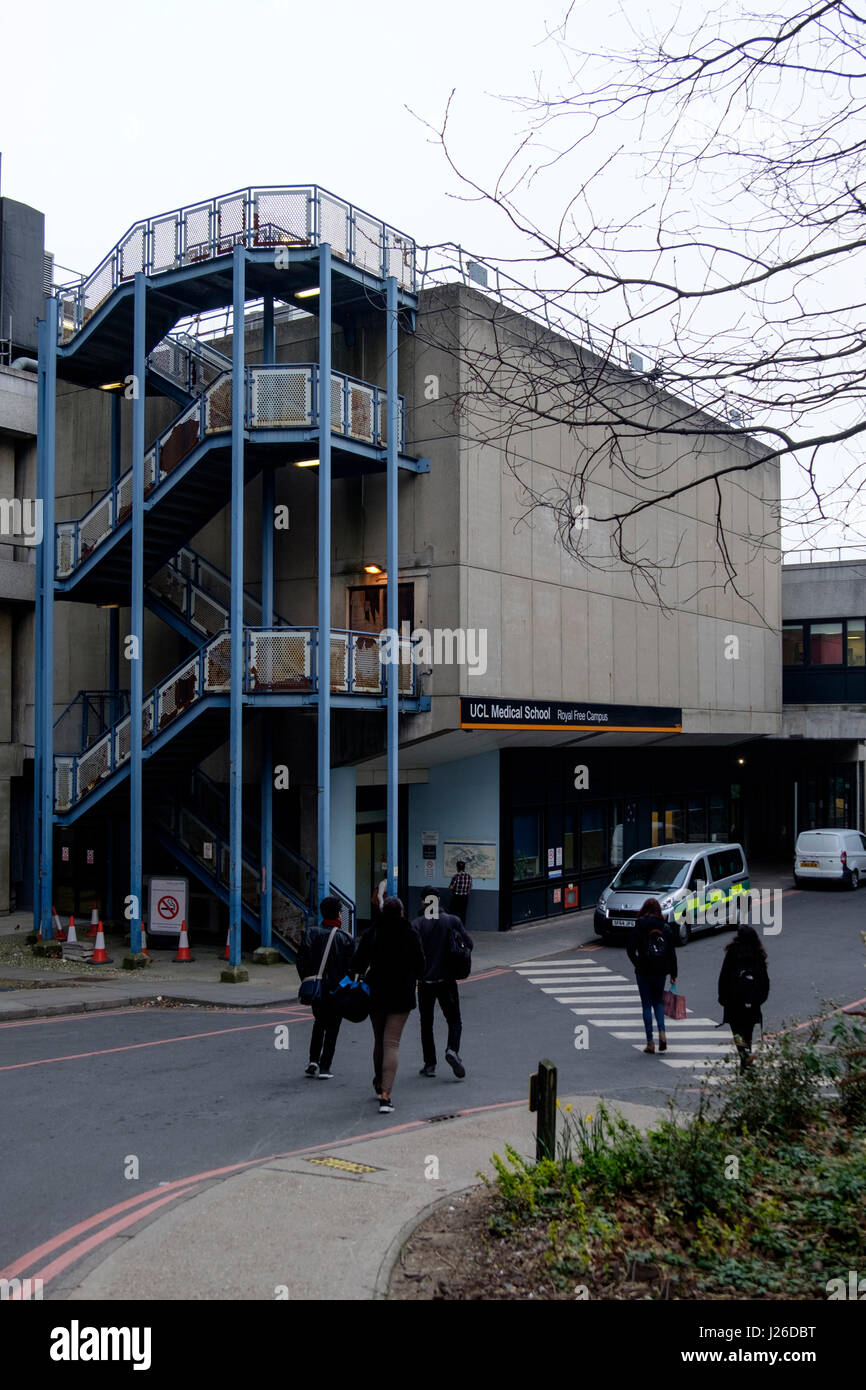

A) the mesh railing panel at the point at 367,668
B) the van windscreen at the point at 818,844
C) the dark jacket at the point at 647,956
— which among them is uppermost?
the mesh railing panel at the point at 367,668

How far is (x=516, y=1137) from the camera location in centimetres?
951

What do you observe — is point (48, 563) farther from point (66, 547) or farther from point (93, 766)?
point (93, 766)

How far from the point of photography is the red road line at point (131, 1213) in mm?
6789

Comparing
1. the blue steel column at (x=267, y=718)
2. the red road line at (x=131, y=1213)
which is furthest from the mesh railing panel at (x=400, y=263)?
the red road line at (x=131, y=1213)

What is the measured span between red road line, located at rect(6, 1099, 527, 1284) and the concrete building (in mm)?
10491

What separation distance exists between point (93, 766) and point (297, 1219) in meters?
16.2

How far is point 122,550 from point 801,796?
2887 centimetres

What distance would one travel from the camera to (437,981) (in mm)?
11828

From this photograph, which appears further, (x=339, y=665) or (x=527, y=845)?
(x=527, y=845)

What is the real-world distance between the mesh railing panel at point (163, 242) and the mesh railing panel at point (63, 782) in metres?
9.06

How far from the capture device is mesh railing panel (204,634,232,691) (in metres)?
20.5

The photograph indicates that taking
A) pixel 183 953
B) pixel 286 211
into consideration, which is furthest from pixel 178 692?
pixel 286 211

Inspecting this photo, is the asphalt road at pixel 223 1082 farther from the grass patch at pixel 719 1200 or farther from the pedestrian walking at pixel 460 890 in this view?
the pedestrian walking at pixel 460 890
